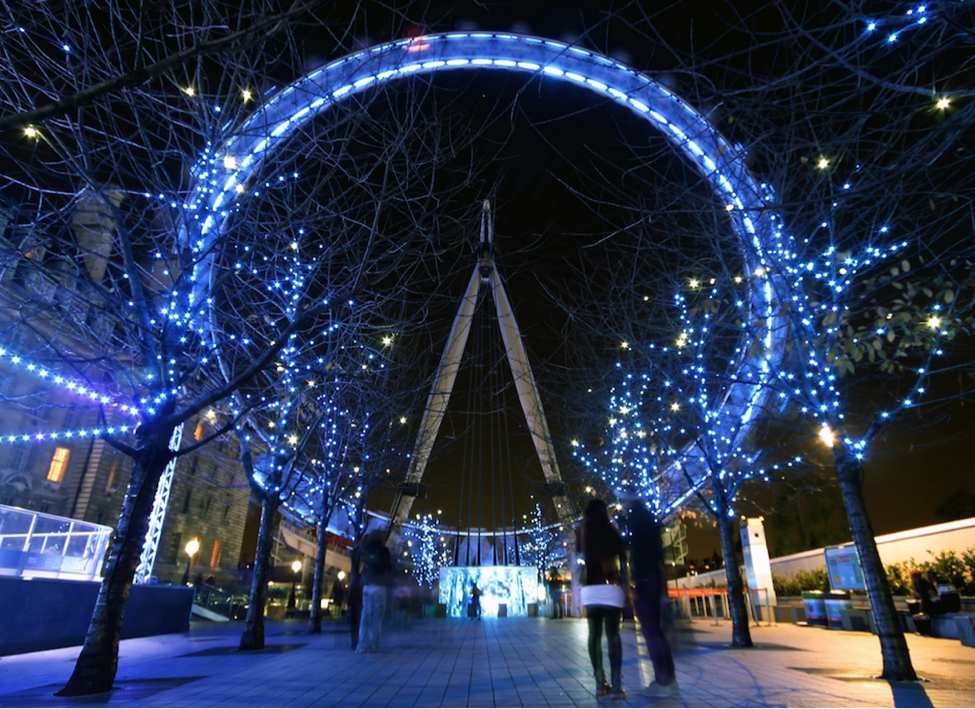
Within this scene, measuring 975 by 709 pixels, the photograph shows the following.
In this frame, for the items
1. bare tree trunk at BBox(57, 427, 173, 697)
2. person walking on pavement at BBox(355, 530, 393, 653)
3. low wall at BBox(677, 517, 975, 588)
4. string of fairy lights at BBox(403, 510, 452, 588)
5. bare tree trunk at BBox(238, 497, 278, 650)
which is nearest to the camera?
bare tree trunk at BBox(57, 427, 173, 697)

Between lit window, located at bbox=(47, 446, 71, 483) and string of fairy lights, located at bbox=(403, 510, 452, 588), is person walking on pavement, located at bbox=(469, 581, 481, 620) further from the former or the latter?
string of fairy lights, located at bbox=(403, 510, 452, 588)

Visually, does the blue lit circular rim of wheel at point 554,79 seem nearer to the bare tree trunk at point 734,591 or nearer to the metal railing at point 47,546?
the bare tree trunk at point 734,591

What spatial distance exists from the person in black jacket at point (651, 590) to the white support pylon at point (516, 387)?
1616cm

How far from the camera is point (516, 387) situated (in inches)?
1563

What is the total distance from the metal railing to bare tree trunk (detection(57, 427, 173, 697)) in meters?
5.94

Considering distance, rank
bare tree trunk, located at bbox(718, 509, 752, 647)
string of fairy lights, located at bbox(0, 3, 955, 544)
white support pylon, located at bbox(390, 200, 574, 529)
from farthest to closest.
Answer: white support pylon, located at bbox(390, 200, 574, 529), bare tree trunk, located at bbox(718, 509, 752, 647), string of fairy lights, located at bbox(0, 3, 955, 544)

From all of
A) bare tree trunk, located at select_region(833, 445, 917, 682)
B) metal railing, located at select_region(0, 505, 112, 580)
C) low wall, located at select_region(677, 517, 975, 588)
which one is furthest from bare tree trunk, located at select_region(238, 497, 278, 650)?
low wall, located at select_region(677, 517, 975, 588)

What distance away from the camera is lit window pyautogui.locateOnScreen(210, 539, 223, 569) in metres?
43.6

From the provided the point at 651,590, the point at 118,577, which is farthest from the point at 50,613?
the point at 651,590

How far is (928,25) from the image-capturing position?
468 centimetres

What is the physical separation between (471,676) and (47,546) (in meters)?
10.3

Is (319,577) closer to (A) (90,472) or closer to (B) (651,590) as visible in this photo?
(B) (651,590)

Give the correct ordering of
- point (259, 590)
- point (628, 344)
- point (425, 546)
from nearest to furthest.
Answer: point (259, 590)
point (628, 344)
point (425, 546)

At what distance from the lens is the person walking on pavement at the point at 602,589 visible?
5.75 m
